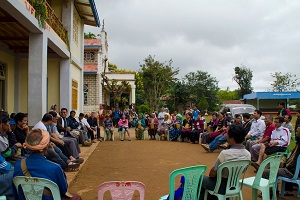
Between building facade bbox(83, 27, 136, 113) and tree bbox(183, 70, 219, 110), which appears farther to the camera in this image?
tree bbox(183, 70, 219, 110)

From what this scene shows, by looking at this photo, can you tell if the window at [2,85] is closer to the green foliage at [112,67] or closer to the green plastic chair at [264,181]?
the green plastic chair at [264,181]

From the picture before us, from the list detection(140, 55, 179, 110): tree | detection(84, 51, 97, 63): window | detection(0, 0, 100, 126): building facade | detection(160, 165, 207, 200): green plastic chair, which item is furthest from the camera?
detection(140, 55, 179, 110): tree

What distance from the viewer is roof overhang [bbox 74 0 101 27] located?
1314cm

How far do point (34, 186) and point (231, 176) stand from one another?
239 centimetres

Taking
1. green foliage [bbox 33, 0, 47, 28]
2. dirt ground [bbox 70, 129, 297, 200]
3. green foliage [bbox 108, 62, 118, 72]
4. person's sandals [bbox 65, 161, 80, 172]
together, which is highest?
green foliage [bbox 108, 62, 118, 72]

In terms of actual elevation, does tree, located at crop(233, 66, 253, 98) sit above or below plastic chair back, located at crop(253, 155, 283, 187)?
above

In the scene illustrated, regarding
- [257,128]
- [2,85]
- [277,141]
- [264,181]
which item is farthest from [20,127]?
[2,85]

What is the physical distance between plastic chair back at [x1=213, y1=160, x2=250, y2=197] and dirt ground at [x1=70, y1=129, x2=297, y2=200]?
1447 millimetres

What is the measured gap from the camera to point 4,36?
10.2 m

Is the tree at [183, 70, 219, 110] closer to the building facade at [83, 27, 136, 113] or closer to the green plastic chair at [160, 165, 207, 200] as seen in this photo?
the building facade at [83, 27, 136, 113]

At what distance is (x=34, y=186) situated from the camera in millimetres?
2945

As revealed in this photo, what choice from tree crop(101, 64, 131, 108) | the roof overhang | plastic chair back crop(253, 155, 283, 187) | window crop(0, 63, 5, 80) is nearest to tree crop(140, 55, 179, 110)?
tree crop(101, 64, 131, 108)

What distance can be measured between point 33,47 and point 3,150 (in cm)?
447

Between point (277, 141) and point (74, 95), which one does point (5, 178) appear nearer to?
point (277, 141)
